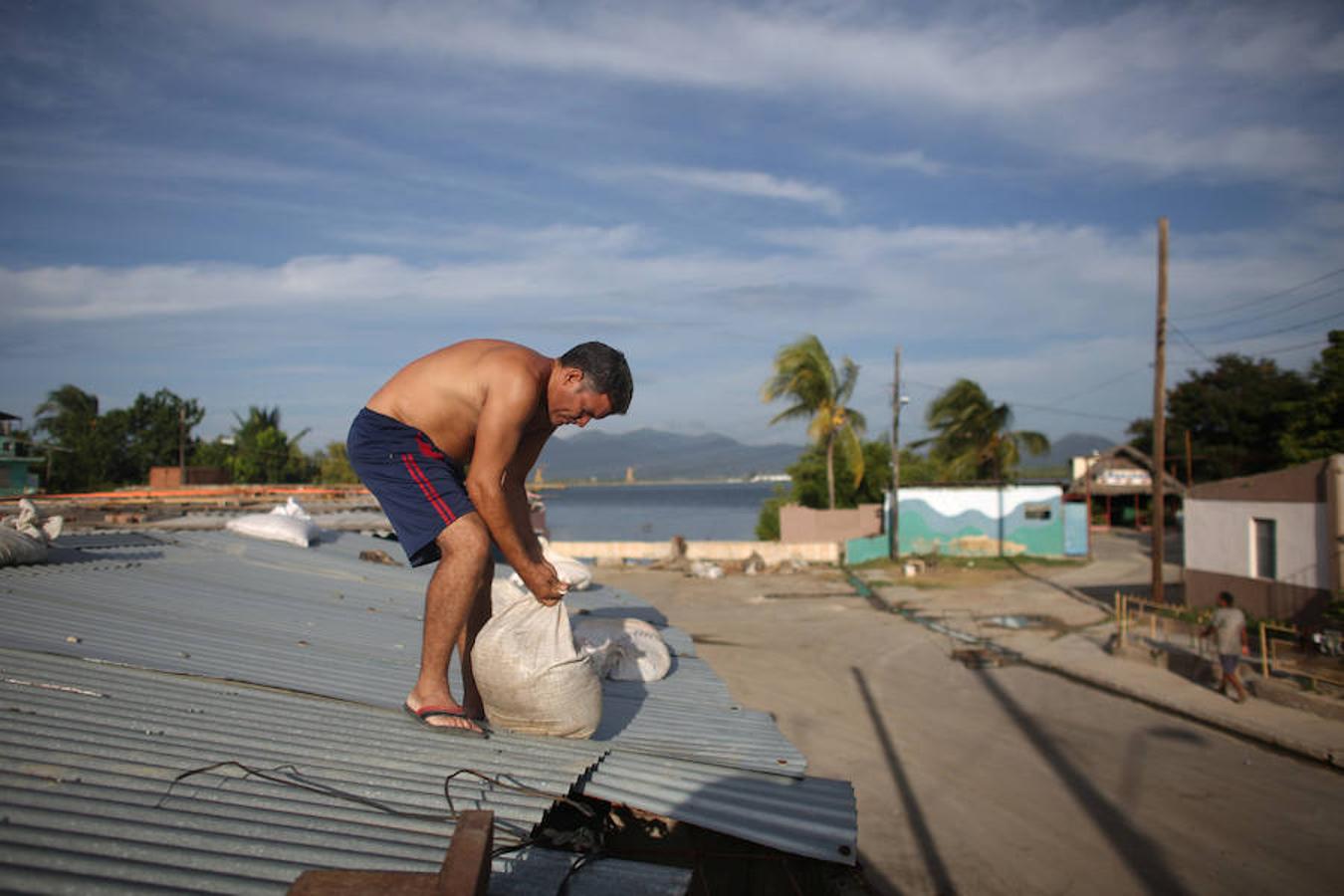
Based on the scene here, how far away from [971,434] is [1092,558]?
7.97 metres

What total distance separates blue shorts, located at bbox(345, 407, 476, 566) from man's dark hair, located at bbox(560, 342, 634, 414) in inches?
25.3

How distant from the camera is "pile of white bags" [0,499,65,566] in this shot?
16.5 ft

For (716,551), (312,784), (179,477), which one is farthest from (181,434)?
(312,784)

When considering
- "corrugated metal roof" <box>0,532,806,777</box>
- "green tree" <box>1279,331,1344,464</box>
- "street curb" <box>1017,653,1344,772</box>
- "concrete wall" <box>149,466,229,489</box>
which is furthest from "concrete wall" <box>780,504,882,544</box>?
"corrugated metal roof" <box>0,532,806,777</box>

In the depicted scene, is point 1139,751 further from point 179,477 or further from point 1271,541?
point 179,477

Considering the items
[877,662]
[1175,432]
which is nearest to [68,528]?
[877,662]

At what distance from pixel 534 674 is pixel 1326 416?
92.8 feet

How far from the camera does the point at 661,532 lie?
84938 mm

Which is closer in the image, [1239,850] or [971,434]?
[1239,850]

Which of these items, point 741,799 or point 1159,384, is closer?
point 741,799

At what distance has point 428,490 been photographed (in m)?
3.29

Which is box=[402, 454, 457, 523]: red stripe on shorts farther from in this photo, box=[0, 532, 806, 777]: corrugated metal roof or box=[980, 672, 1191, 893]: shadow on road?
box=[980, 672, 1191, 893]: shadow on road

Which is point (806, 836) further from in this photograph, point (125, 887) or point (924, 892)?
point (924, 892)

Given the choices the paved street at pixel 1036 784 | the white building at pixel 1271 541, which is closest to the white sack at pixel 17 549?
the paved street at pixel 1036 784
